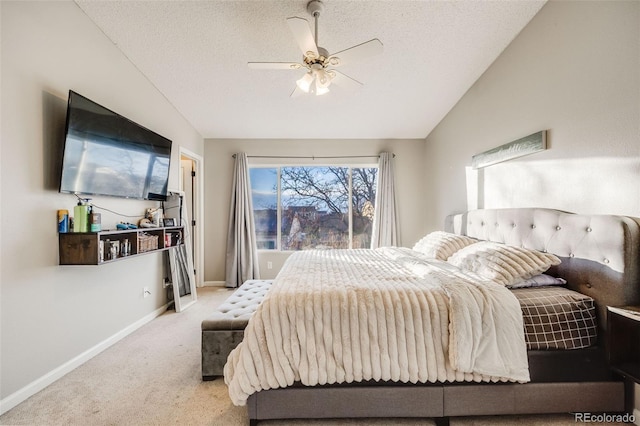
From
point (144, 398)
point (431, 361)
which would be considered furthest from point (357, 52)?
point (144, 398)

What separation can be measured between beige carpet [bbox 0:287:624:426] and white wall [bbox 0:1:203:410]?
0.53 ft

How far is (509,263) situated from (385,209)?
2781mm

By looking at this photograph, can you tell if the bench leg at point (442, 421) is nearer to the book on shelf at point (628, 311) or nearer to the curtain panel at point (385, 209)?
the book on shelf at point (628, 311)

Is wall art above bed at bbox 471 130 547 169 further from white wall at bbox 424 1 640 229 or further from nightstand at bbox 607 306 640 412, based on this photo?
nightstand at bbox 607 306 640 412

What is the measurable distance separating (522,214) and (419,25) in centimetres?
186

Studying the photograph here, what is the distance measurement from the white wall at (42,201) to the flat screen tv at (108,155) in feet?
0.44

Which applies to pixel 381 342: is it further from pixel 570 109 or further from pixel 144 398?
pixel 570 109

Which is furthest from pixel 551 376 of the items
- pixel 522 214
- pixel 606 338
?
pixel 522 214

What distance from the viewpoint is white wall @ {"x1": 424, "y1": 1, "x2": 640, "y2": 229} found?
1.60 m

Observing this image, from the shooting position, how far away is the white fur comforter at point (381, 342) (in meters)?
1.46

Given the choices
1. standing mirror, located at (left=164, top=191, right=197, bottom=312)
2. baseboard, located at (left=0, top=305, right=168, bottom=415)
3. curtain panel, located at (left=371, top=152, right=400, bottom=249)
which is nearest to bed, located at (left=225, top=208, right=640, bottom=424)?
baseboard, located at (left=0, top=305, right=168, bottom=415)

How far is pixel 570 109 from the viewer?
197cm

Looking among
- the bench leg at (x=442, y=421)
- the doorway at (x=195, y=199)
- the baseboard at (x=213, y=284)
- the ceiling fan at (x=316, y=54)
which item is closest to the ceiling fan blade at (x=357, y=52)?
the ceiling fan at (x=316, y=54)

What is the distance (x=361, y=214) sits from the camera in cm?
488
